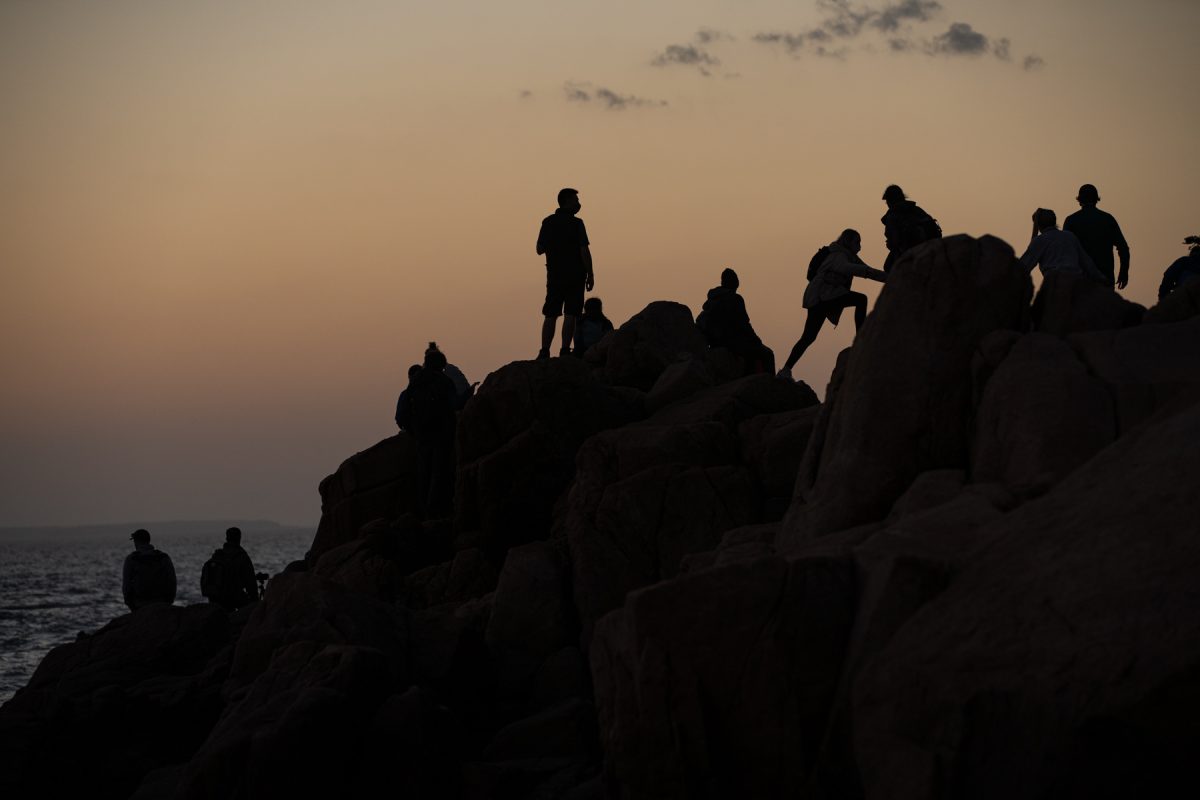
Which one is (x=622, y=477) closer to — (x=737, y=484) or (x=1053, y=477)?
(x=737, y=484)

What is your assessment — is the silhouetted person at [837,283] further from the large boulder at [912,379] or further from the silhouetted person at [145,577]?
the silhouetted person at [145,577]

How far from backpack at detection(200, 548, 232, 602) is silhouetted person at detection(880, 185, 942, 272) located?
14822mm

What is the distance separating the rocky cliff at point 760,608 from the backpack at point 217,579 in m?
2.81

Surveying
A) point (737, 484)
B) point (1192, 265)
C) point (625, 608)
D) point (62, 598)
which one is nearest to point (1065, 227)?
point (1192, 265)

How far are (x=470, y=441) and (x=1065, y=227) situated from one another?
1034cm

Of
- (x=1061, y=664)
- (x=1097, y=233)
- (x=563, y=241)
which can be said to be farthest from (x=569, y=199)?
(x=1061, y=664)

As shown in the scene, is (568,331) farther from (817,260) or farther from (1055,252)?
(1055,252)

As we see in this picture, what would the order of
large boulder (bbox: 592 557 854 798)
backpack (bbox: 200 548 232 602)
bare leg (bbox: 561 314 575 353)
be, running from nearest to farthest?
1. large boulder (bbox: 592 557 854 798)
2. bare leg (bbox: 561 314 575 353)
3. backpack (bbox: 200 548 232 602)

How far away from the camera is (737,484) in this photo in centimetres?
2270

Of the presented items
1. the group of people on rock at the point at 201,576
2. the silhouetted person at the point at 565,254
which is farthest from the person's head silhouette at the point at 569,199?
the group of people on rock at the point at 201,576

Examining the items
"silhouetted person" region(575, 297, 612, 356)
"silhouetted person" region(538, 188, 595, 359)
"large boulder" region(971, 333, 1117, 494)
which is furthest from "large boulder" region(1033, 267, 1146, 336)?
"silhouetted person" region(575, 297, 612, 356)

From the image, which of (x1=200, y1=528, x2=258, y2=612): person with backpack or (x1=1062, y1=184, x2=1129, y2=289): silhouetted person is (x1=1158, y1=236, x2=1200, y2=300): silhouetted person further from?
(x1=200, y1=528, x2=258, y2=612): person with backpack

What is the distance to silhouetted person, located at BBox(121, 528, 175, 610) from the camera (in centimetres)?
2712

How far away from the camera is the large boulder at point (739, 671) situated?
41.5 feet
